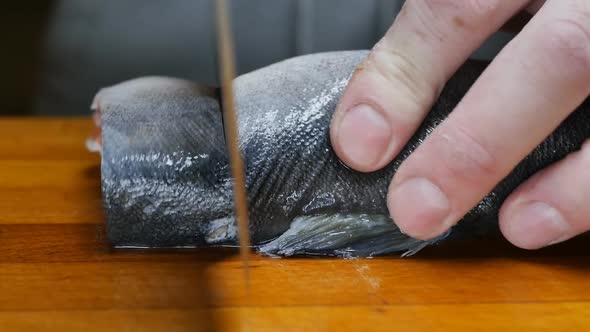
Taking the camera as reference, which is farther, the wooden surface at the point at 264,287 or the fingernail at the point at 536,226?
the fingernail at the point at 536,226

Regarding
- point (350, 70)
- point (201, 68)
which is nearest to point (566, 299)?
point (350, 70)

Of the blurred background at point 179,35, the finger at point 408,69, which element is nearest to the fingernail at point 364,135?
the finger at point 408,69

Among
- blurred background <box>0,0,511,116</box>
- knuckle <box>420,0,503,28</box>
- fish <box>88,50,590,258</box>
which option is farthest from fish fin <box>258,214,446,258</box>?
blurred background <box>0,0,511,116</box>

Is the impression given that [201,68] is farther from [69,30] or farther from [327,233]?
[327,233]

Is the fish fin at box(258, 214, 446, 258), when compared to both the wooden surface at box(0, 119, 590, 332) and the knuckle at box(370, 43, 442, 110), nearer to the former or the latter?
the wooden surface at box(0, 119, 590, 332)

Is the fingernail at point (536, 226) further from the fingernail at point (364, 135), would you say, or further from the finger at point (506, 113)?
the fingernail at point (364, 135)

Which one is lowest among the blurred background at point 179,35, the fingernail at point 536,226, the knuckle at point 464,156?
the fingernail at point 536,226

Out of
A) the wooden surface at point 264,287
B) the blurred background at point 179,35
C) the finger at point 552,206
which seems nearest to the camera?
the wooden surface at point 264,287
